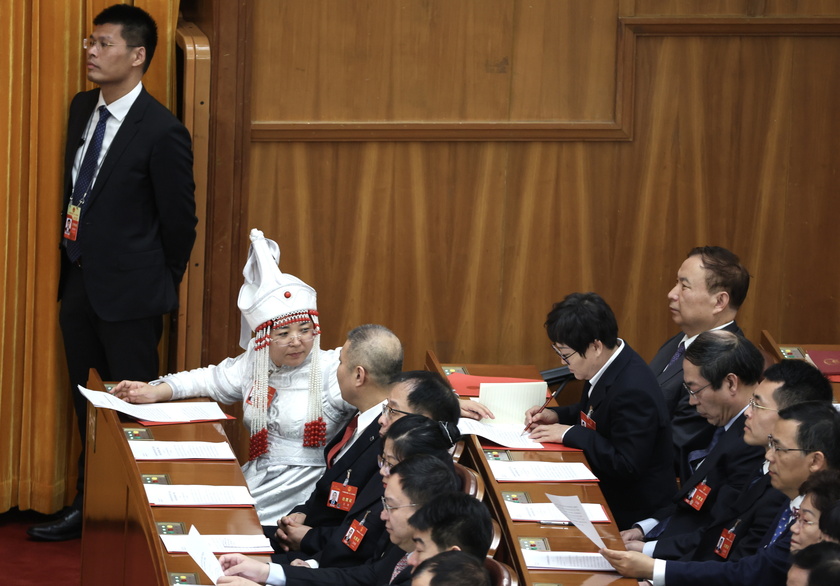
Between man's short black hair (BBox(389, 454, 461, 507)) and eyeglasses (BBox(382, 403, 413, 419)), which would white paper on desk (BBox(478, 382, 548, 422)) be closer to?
eyeglasses (BBox(382, 403, 413, 419))

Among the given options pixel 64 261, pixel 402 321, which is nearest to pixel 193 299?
pixel 64 261

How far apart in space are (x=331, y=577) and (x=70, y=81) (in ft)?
8.93

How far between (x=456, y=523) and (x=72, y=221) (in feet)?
9.13

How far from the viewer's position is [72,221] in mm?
5199

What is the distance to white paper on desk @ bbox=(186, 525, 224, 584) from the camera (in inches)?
129

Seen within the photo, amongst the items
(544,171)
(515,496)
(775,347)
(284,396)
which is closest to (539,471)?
(515,496)

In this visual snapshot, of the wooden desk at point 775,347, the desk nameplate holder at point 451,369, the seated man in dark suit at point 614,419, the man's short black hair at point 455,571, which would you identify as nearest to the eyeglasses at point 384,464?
the man's short black hair at point 455,571

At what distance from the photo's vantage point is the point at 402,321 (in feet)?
19.0

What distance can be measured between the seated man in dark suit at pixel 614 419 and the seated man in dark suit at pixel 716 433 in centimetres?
17

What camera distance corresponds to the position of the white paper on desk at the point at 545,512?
3.80 meters

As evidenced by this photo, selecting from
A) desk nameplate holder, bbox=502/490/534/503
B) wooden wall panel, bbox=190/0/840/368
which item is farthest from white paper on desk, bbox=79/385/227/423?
desk nameplate holder, bbox=502/490/534/503

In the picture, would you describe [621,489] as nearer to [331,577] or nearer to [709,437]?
[709,437]

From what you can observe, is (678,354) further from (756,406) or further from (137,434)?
(137,434)

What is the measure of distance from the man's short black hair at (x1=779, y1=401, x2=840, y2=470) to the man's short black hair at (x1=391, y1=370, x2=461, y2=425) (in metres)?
1.00
